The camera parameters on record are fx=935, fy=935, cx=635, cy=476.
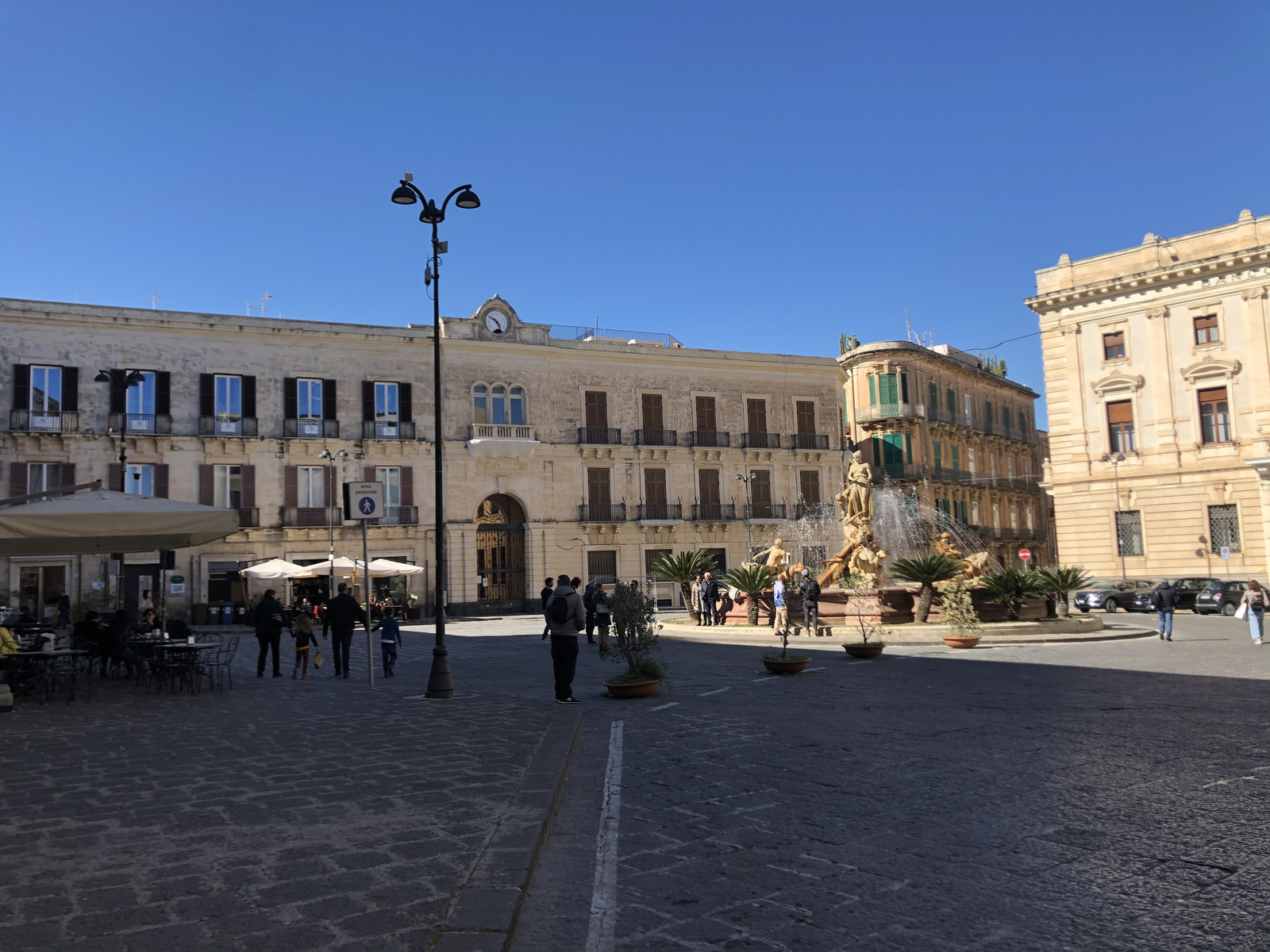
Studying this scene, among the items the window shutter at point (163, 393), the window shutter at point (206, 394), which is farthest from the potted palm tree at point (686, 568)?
→ the window shutter at point (163, 393)

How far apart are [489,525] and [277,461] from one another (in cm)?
858

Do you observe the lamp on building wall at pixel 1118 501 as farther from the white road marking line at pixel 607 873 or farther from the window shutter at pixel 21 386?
the window shutter at pixel 21 386

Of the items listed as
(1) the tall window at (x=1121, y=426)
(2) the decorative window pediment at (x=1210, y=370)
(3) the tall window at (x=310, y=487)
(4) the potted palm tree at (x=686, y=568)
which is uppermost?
(2) the decorative window pediment at (x=1210, y=370)

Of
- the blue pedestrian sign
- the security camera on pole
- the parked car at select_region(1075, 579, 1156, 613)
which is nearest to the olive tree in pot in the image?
the security camera on pole

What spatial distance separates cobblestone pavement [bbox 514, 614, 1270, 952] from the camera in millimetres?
A: 3889

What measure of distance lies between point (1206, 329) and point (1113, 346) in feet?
10.4

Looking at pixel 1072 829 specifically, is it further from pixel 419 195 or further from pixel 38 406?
pixel 38 406

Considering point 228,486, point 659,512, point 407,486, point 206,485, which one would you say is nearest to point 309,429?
point 228,486

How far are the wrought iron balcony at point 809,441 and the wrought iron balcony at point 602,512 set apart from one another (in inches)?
355

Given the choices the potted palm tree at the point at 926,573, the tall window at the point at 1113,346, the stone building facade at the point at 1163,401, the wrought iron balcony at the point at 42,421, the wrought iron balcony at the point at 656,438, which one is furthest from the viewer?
the wrought iron balcony at the point at 656,438

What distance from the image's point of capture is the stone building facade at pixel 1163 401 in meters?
32.8

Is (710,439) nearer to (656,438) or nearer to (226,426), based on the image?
(656,438)

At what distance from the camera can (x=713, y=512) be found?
4150 cm

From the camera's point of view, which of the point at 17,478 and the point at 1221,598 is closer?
the point at 1221,598
